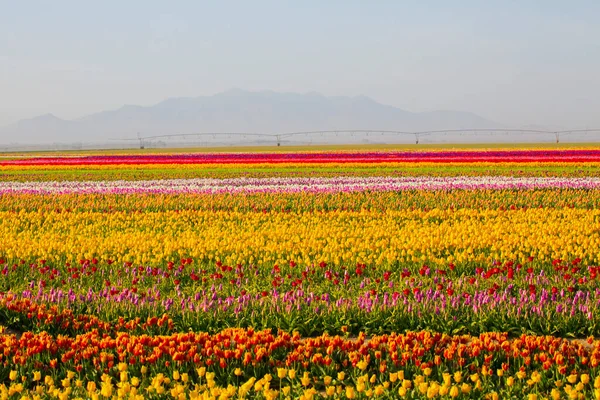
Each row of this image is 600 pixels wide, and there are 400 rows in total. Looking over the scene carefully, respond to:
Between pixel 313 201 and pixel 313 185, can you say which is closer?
pixel 313 201

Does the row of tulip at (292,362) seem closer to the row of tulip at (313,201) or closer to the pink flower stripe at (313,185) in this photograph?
the row of tulip at (313,201)

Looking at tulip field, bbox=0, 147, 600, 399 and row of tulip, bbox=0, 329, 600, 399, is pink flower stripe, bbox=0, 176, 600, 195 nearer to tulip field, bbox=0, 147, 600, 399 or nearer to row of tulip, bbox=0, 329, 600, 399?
tulip field, bbox=0, 147, 600, 399

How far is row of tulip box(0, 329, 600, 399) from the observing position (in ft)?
19.2

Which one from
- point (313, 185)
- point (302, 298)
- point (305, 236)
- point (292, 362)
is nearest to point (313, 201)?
point (313, 185)

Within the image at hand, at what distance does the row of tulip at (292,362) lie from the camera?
5867 millimetres

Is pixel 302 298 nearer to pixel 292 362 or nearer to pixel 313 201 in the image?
pixel 292 362

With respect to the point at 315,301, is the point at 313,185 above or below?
above

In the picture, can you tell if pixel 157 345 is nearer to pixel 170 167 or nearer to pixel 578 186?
pixel 578 186

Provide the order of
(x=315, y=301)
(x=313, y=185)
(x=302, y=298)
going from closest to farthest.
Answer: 1. (x=315, y=301)
2. (x=302, y=298)
3. (x=313, y=185)

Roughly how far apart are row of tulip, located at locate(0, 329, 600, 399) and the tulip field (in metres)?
0.02

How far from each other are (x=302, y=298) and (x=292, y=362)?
2.34 metres

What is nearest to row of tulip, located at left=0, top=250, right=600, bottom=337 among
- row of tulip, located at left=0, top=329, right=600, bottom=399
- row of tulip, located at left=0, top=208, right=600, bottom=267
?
row of tulip, located at left=0, top=208, right=600, bottom=267

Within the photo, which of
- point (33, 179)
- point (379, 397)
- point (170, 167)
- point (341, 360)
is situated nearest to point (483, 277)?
point (341, 360)

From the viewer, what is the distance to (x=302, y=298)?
8586 millimetres
